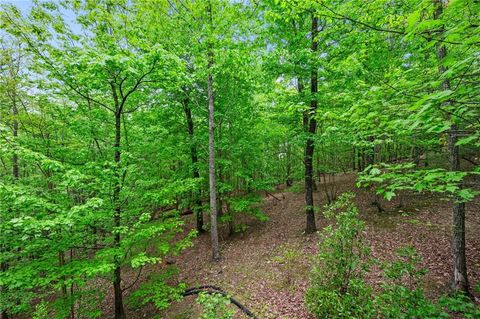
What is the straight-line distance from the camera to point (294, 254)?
304 inches

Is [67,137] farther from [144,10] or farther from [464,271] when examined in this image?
[464,271]

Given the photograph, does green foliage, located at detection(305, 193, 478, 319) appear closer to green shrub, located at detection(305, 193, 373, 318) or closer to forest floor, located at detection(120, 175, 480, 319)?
green shrub, located at detection(305, 193, 373, 318)

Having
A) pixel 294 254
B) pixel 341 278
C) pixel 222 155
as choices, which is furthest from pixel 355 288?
pixel 222 155

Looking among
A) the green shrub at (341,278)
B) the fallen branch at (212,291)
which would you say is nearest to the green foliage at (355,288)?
the green shrub at (341,278)

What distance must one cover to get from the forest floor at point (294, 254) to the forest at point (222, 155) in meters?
0.07

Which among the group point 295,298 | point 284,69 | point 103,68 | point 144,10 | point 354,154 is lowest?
point 295,298

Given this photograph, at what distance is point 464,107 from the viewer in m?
2.01

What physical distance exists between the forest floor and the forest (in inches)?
2.6

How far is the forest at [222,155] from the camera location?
12.9ft

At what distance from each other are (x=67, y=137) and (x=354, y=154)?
14669 mm

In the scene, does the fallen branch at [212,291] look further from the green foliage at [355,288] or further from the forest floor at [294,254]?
the green foliage at [355,288]

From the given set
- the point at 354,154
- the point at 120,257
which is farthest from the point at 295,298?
the point at 354,154

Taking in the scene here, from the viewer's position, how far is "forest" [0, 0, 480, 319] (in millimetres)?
3924

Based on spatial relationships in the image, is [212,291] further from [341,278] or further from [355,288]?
[355,288]
